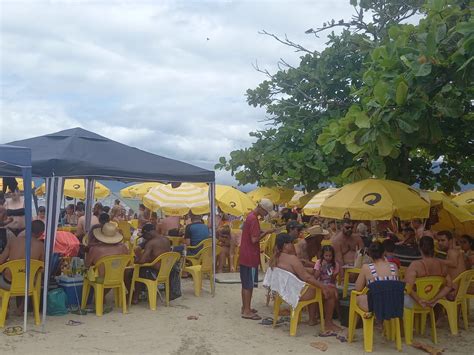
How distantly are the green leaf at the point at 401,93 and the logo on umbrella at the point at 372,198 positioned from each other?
1.25 m

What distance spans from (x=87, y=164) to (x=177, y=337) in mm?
2581

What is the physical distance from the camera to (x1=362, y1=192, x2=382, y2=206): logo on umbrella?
652 cm

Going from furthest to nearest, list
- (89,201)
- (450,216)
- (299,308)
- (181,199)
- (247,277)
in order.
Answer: (89,201), (181,199), (450,216), (247,277), (299,308)

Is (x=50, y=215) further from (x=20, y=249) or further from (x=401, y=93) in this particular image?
(x=401, y=93)

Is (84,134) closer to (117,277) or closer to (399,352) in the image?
(117,277)

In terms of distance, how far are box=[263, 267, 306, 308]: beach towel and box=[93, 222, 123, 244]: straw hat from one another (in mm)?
2435

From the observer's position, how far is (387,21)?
11.6m

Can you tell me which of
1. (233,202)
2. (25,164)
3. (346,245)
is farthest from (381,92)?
(233,202)

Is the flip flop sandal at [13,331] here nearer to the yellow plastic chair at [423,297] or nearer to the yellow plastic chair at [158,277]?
the yellow plastic chair at [158,277]

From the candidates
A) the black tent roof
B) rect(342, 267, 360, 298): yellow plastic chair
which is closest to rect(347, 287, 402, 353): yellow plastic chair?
rect(342, 267, 360, 298): yellow plastic chair

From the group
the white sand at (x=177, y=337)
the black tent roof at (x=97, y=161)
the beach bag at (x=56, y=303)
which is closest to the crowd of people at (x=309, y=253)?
the white sand at (x=177, y=337)

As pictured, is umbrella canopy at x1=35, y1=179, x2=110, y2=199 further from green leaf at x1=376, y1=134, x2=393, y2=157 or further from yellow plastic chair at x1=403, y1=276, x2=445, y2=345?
yellow plastic chair at x1=403, y1=276, x2=445, y2=345

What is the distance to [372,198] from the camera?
21.6ft

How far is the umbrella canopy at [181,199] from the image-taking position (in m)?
11.0
